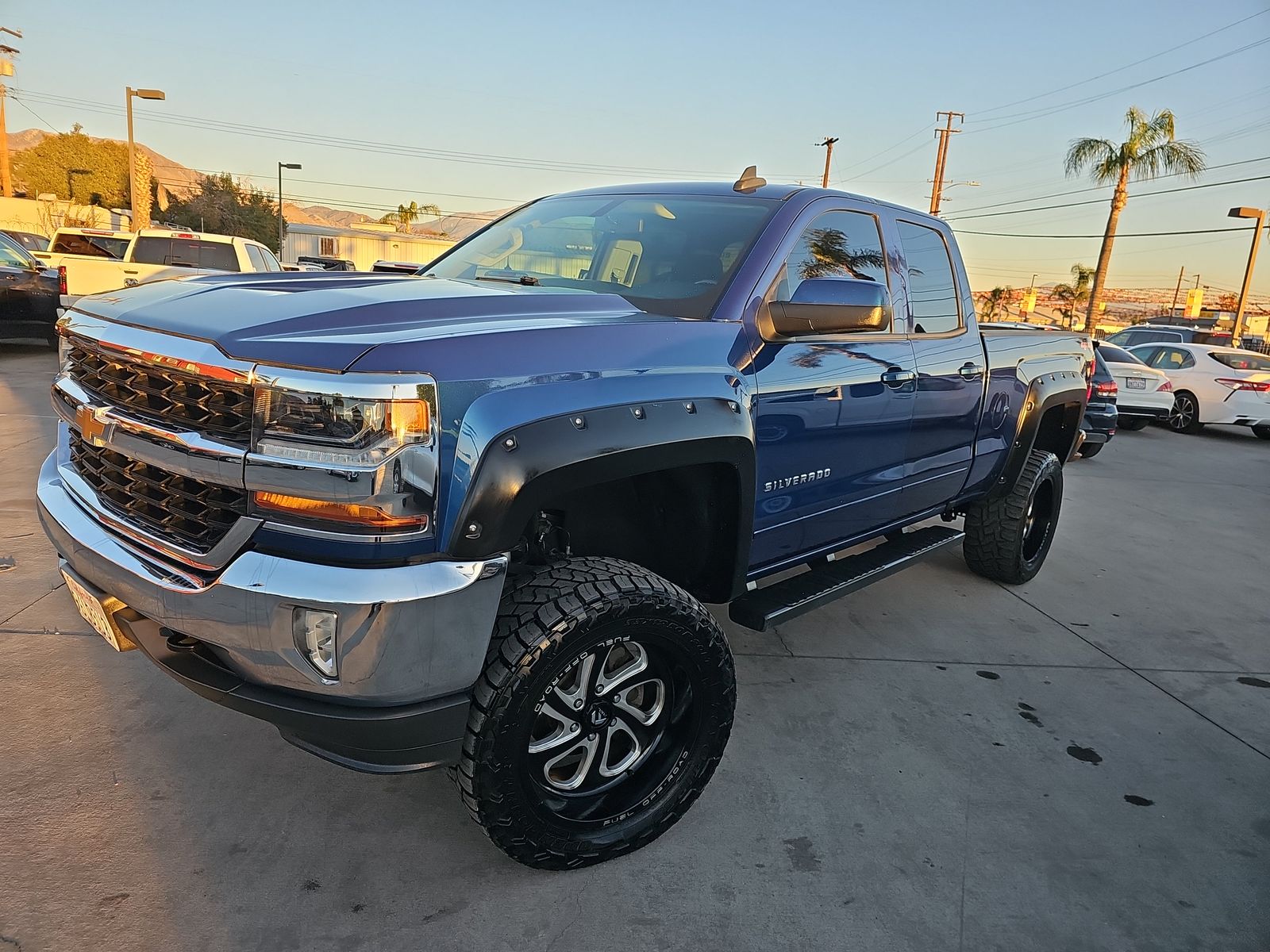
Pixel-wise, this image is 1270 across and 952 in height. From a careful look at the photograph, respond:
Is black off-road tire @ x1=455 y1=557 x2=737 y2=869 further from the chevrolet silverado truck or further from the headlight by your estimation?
the headlight

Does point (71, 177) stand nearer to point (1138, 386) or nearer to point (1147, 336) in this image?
point (1147, 336)

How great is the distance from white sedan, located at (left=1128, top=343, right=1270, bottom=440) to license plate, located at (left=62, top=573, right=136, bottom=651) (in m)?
15.5

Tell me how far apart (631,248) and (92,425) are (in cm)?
187

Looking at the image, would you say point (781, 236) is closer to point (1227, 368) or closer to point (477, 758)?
point (477, 758)

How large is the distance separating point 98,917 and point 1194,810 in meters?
3.39

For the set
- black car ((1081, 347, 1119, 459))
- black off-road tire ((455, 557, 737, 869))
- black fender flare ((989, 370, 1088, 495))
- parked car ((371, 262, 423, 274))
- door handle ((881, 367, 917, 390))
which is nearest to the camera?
black off-road tire ((455, 557, 737, 869))

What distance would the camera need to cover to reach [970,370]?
3984 mm

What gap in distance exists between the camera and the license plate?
2176 mm

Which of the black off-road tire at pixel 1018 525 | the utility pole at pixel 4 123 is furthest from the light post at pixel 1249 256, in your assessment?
the utility pole at pixel 4 123

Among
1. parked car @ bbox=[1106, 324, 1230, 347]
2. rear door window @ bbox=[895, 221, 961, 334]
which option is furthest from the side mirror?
parked car @ bbox=[1106, 324, 1230, 347]

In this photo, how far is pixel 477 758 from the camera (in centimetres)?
207

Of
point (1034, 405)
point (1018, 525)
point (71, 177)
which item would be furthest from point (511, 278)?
point (71, 177)

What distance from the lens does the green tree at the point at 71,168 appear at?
201ft

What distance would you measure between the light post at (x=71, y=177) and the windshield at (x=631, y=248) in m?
73.0
